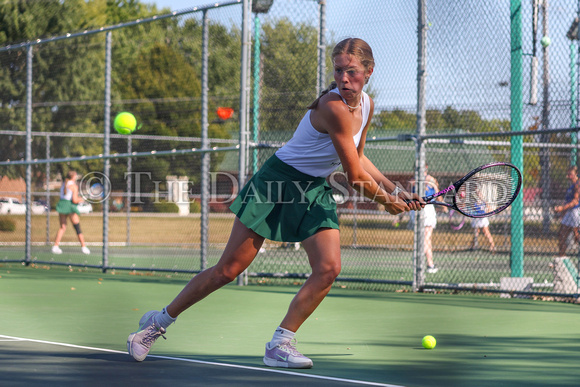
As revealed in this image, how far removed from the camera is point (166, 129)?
34.2 meters

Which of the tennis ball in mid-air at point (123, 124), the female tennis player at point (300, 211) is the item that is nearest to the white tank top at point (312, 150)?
the female tennis player at point (300, 211)

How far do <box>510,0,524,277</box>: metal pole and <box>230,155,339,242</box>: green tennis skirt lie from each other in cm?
494

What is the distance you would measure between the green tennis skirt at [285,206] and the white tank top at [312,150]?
5 cm

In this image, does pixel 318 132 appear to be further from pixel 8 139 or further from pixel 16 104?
pixel 16 104

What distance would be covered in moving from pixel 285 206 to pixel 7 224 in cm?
1542

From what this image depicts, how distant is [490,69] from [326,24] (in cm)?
208

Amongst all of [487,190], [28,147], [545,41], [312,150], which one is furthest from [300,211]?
[28,147]

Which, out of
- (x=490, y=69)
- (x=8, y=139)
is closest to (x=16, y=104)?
(x=8, y=139)

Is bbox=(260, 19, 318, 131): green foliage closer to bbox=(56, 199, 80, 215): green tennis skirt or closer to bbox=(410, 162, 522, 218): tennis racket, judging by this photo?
bbox=(410, 162, 522, 218): tennis racket

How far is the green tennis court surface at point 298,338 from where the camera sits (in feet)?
14.9

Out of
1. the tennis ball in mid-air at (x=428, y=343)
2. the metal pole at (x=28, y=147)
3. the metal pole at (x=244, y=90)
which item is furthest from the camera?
the metal pole at (x=28, y=147)

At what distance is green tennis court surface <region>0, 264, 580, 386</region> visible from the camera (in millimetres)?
4527

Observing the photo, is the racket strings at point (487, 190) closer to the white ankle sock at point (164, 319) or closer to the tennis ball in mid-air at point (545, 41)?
the white ankle sock at point (164, 319)

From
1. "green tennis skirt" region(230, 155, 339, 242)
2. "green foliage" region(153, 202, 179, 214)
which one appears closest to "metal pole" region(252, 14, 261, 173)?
"green tennis skirt" region(230, 155, 339, 242)
